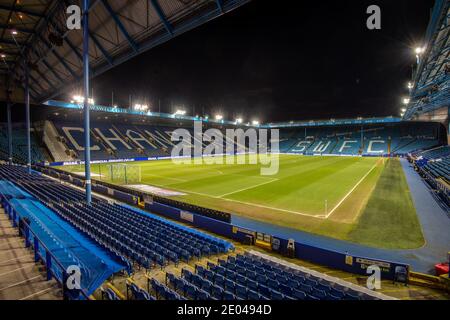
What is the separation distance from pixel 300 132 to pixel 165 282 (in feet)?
301

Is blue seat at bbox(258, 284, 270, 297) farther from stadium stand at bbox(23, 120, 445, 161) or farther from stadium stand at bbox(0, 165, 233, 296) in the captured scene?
stadium stand at bbox(23, 120, 445, 161)

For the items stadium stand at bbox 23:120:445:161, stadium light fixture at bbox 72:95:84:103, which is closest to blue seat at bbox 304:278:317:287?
stadium stand at bbox 23:120:445:161

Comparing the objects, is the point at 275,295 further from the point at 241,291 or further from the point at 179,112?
the point at 179,112

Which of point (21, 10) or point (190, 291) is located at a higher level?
point (21, 10)

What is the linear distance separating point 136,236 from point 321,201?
47.2 ft

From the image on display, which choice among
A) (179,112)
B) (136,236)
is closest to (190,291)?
(136,236)

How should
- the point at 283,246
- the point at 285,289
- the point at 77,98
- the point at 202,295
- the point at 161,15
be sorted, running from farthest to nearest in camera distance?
the point at 77,98 → the point at 161,15 → the point at 283,246 → the point at 285,289 → the point at 202,295

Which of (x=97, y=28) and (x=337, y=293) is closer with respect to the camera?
(x=337, y=293)

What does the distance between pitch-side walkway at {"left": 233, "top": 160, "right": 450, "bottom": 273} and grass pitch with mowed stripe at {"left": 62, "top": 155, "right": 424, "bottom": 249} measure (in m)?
0.53

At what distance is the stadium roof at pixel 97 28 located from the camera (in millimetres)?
11953

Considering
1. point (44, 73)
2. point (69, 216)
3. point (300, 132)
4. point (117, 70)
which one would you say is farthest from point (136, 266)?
point (300, 132)

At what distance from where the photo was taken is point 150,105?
5912cm

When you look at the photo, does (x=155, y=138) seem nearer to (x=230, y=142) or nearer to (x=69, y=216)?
(x=230, y=142)

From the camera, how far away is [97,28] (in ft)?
52.3
